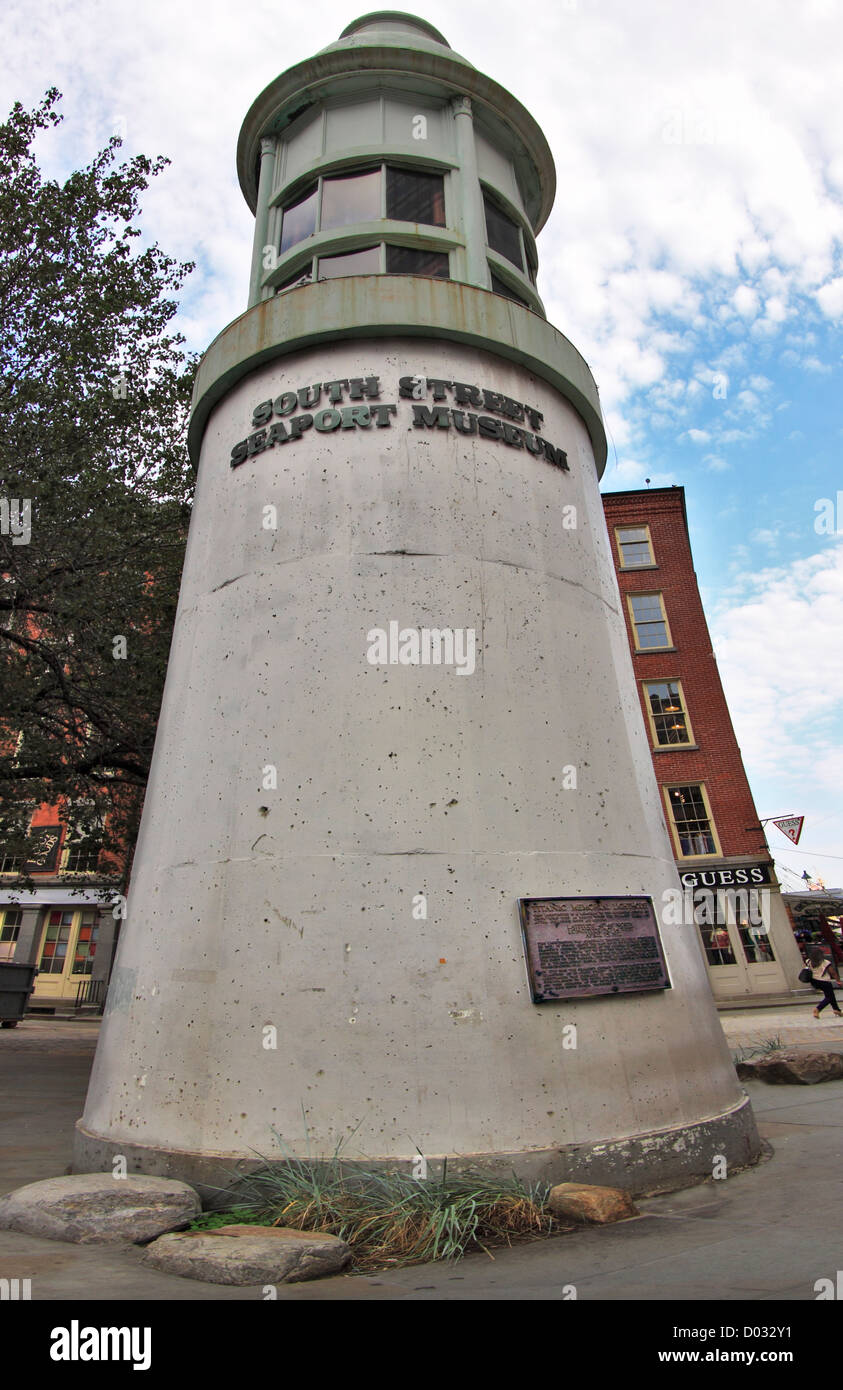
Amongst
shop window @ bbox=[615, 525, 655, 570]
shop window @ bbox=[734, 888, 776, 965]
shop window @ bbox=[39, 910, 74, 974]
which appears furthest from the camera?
shop window @ bbox=[39, 910, 74, 974]

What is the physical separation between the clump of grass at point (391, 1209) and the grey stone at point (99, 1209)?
0.21 meters

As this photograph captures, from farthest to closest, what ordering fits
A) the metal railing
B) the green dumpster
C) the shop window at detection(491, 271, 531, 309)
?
the metal railing → the green dumpster → the shop window at detection(491, 271, 531, 309)

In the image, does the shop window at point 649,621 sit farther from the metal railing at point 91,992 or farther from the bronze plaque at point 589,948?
the metal railing at point 91,992

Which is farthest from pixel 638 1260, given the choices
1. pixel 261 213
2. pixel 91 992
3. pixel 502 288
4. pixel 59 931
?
pixel 59 931

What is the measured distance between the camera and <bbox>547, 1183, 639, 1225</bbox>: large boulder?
475cm

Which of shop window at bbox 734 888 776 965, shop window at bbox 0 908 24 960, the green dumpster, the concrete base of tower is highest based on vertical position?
shop window at bbox 0 908 24 960

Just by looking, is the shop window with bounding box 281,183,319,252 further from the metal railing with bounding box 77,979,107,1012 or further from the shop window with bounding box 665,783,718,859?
the metal railing with bounding box 77,979,107,1012

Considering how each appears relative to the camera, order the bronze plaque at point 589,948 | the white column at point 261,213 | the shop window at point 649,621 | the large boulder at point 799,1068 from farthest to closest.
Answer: the shop window at point 649,621, the white column at point 261,213, the large boulder at point 799,1068, the bronze plaque at point 589,948

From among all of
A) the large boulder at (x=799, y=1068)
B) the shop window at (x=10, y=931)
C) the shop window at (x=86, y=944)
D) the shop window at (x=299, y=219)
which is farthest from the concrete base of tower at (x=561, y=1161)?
the shop window at (x=10, y=931)

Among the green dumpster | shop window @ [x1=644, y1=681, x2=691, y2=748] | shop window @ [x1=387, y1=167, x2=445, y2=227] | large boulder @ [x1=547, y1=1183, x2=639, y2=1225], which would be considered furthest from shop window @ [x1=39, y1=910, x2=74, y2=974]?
large boulder @ [x1=547, y1=1183, x2=639, y2=1225]

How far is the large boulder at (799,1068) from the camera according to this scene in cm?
978

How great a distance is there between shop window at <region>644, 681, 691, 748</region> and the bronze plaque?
2077 cm

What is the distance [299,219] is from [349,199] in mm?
766

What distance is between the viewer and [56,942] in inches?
1296
